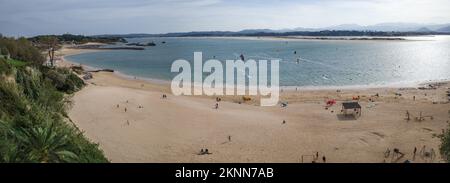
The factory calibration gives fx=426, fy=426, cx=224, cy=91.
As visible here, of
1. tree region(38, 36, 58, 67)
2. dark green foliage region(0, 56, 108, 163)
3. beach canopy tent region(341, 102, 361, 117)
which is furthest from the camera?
tree region(38, 36, 58, 67)

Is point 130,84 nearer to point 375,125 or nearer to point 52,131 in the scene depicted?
point 375,125

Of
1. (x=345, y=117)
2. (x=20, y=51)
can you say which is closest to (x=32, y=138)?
(x=345, y=117)

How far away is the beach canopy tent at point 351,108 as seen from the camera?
33438 mm

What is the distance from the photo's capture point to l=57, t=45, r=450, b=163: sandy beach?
2325cm

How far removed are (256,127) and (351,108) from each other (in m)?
8.87

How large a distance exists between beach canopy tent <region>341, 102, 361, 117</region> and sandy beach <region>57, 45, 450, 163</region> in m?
0.58

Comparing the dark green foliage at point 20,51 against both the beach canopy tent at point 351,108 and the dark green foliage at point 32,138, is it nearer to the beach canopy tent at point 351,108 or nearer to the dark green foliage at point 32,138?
the beach canopy tent at point 351,108

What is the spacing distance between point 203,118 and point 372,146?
42.2ft

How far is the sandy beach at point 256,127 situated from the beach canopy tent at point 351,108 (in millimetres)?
582

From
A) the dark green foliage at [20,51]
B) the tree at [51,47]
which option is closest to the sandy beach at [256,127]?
the dark green foliage at [20,51]

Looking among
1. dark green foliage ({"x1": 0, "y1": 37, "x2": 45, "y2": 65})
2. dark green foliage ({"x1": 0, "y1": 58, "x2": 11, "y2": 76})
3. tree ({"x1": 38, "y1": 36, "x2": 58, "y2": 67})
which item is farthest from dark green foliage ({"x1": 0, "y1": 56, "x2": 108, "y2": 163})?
tree ({"x1": 38, "y1": 36, "x2": 58, "y2": 67})

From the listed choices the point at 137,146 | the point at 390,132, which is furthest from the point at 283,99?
the point at 137,146

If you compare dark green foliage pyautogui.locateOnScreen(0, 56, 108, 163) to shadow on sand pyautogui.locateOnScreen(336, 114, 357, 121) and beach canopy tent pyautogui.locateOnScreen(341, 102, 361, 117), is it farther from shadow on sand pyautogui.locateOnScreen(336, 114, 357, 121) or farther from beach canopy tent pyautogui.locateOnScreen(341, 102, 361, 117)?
beach canopy tent pyautogui.locateOnScreen(341, 102, 361, 117)

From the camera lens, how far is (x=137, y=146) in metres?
24.4
